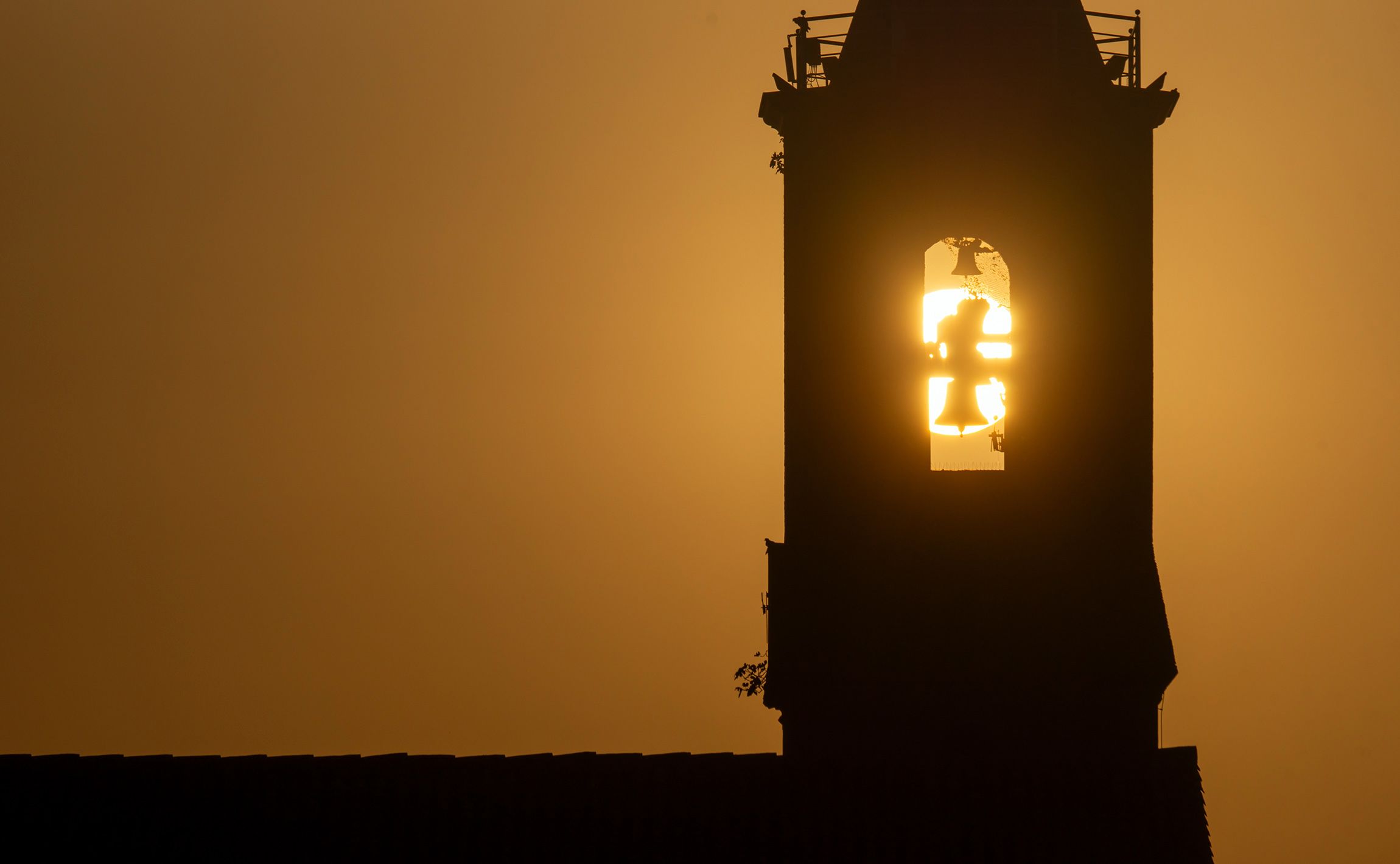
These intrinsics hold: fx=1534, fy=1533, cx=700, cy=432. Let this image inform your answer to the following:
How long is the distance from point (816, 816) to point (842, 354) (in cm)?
328

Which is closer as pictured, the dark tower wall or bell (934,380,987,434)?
the dark tower wall

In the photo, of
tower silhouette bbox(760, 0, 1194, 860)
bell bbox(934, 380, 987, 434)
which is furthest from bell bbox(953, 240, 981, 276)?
bell bbox(934, 380, 987, 434)

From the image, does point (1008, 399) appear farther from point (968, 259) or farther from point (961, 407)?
point (968, 259)

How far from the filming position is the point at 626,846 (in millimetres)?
10680

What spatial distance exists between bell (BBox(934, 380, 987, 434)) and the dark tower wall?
0.17m

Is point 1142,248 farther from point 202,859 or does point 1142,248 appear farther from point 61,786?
point 61,786

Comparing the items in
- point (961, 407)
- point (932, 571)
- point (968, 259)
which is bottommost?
Answer: point (932, 571)

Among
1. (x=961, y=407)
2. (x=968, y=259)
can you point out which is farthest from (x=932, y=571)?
(x=968, y=259)

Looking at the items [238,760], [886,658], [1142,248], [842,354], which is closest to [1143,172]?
[1142,248]

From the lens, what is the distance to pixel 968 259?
1102 centimetres

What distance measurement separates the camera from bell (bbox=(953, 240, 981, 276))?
11008 millimetres

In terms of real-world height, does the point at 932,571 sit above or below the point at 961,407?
below

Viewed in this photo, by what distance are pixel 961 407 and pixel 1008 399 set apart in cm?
34

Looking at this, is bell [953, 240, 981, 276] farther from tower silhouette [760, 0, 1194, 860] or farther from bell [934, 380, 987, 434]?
bell [934, 380, 987, 434]
